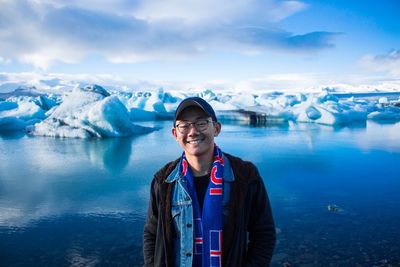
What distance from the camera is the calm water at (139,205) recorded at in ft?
10.3

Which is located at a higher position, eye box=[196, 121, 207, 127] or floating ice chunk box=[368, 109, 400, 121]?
eye box=[196, 121, 207, 127]

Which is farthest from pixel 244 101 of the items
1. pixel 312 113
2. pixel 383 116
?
pixel 383 116

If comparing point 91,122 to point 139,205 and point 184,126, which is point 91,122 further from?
point 184,126

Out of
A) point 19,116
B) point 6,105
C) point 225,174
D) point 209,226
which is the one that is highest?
point 6,105

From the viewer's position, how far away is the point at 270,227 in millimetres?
1324

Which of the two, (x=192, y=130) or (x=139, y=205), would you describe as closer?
(x=192, y=130)

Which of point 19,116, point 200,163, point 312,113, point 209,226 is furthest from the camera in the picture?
point 312,113

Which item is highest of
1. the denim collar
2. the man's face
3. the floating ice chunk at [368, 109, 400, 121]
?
the man's face

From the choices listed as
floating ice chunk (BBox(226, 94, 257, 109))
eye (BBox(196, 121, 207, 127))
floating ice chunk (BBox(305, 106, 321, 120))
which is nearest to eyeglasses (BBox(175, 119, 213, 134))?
eye (BBox(196, 121, 207, 127))

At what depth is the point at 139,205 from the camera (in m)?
4.48

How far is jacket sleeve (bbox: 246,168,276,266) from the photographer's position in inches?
51.3

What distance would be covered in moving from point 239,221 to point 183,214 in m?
0.22

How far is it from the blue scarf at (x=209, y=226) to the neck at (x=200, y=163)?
0.07m

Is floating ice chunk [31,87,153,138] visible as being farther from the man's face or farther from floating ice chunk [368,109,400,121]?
Result: floating ice chunk [368,109,400,121]
